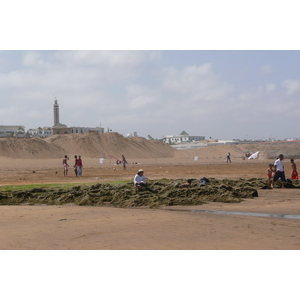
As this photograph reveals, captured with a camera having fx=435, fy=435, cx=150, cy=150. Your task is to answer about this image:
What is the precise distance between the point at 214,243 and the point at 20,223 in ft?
15.2

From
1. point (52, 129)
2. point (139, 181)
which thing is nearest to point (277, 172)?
point (139, 181)

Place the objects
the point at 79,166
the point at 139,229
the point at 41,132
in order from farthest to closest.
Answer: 1. the point at 41,132
2. the point at 79,166
3. the point at 139,229

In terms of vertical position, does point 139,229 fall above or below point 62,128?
below

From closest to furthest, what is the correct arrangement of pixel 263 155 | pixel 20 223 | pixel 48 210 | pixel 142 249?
pixel 142 249, pixel 20 223, pixel 48 210, pixel 263 155

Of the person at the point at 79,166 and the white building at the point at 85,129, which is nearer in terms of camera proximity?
the person at the point at 79,166

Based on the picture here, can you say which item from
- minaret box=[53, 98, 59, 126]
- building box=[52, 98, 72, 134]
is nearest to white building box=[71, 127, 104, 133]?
building box=[52, 98, 72, 134]

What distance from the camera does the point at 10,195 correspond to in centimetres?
1531

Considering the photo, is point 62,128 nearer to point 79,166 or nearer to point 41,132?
point 41,132

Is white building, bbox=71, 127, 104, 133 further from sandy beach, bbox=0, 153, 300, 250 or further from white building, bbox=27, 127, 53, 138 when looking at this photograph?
sandy beach, bbox=0, 153, 300, 250

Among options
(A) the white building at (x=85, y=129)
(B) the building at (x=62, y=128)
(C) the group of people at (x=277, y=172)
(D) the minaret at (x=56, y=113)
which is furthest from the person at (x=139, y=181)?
(D) the minaret at (x=56, y=113)

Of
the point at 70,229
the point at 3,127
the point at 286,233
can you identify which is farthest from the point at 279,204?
the point at 3,127

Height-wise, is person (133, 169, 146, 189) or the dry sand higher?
person (133, 169, 146, 189)

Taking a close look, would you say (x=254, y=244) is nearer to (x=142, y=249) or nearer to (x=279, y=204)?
(x=142, y=249)

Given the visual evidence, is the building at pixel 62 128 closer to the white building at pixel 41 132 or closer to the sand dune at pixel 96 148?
the white building at pixel 41 132
